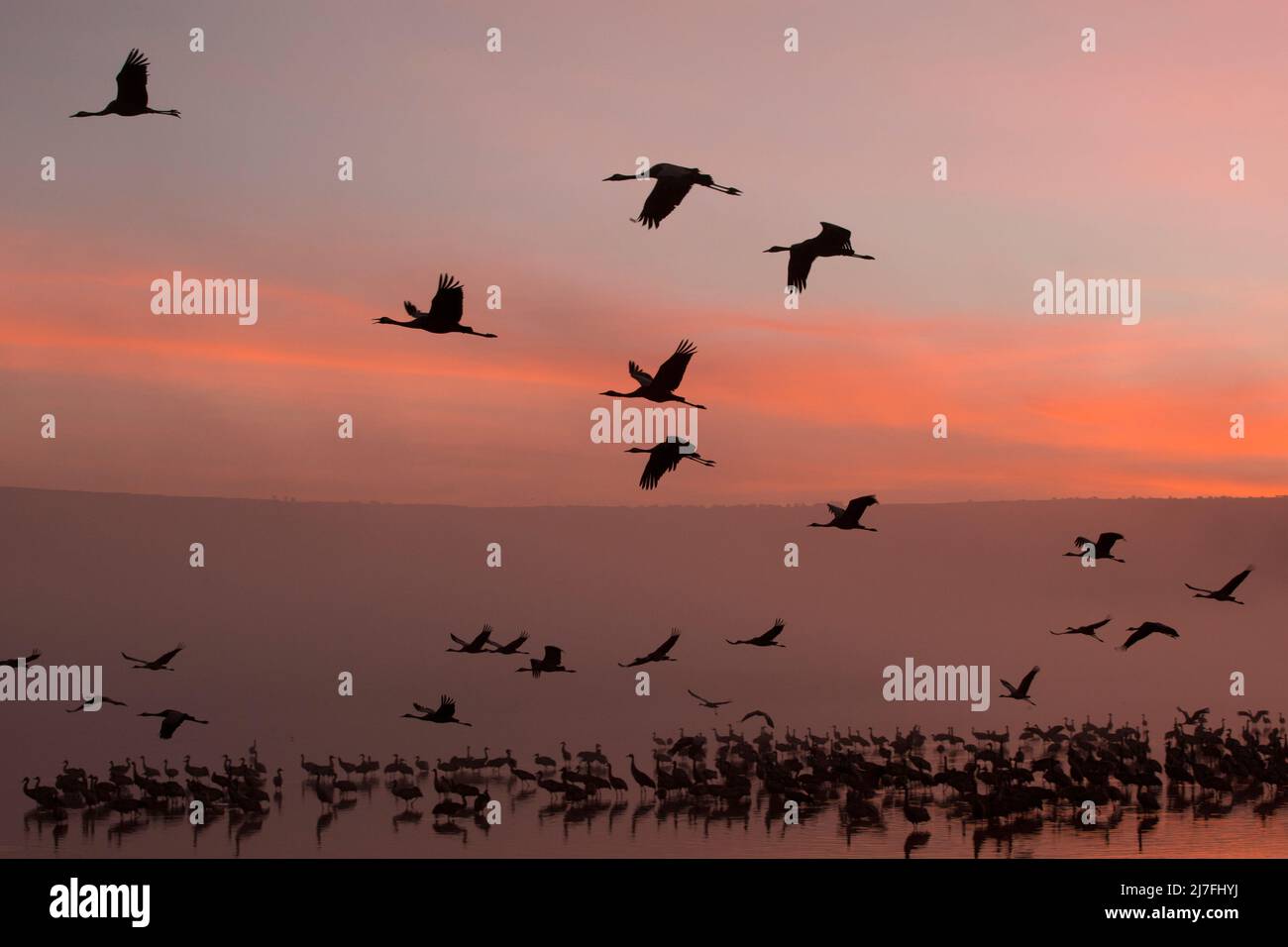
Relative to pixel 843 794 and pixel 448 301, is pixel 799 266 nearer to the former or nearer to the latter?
pixel 448 301

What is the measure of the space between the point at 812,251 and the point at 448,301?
6.13m

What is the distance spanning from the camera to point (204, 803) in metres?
51.5

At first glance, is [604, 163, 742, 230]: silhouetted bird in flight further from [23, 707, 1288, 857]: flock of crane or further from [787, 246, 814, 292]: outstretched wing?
[23, 707, 1288, 857]: flock of crane

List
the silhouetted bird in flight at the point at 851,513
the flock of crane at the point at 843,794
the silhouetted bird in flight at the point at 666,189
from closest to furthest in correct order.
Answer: the silhouetted bird in flight at the point at 666,189
the silhouetted bird in flight at the point at 851,513
the flock of crane at the point at 843,794

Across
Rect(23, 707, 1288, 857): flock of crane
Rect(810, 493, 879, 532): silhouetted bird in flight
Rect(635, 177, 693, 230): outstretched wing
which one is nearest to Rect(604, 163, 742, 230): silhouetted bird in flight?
Rect(635, 177, 693, 230): outstretched wing

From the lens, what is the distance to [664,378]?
27.7 meters

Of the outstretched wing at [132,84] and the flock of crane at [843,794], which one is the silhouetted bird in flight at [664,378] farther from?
the flock of crane at [843,794]

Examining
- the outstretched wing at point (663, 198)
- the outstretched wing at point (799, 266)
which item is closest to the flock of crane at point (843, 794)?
the outstretched wing at point (799, 266)

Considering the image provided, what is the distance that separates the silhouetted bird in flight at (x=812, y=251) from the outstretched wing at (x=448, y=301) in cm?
549

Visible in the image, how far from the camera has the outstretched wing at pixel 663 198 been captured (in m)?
25.6

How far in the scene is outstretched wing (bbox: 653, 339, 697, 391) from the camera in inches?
1086

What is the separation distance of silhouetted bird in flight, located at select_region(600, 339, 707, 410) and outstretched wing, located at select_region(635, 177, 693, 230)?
8.99ft
